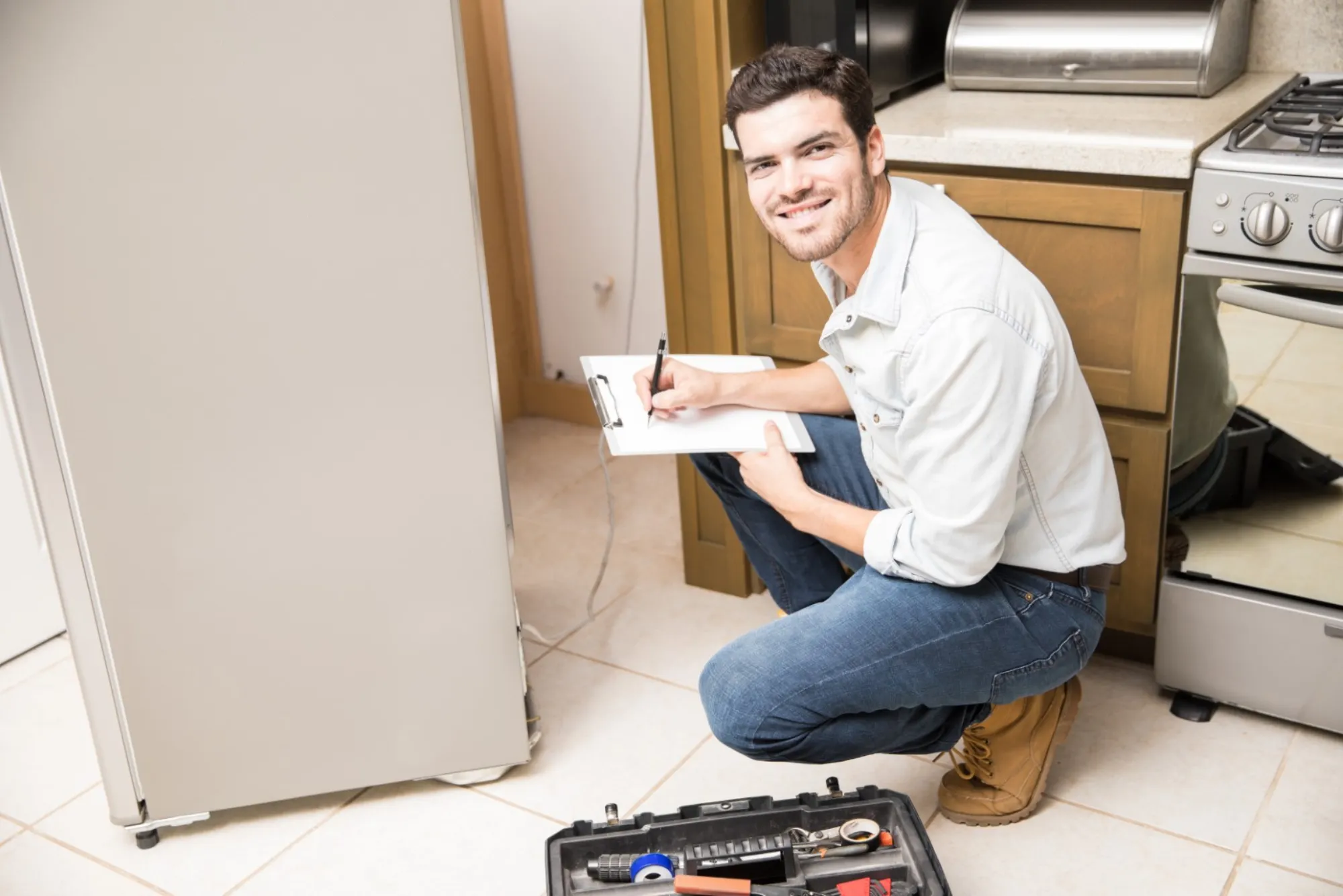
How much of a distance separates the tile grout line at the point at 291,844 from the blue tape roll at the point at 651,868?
1.94 ft

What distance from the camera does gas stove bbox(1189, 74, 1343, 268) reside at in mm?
1670

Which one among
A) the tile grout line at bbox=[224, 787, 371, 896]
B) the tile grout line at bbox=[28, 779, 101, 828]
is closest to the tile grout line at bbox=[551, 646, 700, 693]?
the tile grout line at bbox=[224, 787, 371, 896]

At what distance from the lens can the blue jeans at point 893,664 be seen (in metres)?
1.61

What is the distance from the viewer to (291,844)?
1.92m

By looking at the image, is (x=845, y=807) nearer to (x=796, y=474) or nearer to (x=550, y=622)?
(x=796, y=474)

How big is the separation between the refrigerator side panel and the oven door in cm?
150

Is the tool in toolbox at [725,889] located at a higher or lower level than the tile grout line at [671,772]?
higher

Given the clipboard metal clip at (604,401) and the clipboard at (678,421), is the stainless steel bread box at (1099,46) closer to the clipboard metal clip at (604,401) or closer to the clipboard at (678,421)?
the clipboard at (678,421)

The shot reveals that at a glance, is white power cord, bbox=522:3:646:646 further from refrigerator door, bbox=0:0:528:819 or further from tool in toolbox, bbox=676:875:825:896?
tool in toolbox, bbox=676:875:825:896

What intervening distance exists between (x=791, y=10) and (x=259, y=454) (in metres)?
1.06

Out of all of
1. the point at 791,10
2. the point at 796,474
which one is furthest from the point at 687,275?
the point at 796,474

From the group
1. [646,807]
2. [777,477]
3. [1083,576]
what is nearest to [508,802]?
[646,807]

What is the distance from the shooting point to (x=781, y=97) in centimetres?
157

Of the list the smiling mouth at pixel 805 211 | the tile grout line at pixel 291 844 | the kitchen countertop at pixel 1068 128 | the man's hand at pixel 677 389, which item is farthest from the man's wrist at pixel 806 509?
the tile grout line at pixel 291 844
